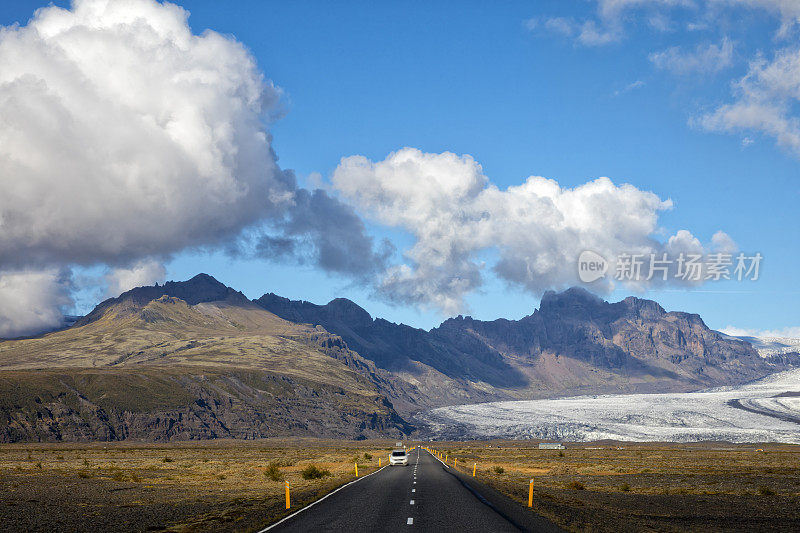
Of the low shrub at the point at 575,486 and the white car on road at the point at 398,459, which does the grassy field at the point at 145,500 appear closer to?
the white car on road at the point at 398,459

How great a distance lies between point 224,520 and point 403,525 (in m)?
9.35

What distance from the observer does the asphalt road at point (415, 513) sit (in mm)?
23672

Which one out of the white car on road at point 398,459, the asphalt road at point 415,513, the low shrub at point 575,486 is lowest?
the white car on road at point 398,459

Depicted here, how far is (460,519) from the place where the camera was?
83.9 ft

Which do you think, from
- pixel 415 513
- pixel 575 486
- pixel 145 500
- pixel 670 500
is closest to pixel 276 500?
pixel 145 500

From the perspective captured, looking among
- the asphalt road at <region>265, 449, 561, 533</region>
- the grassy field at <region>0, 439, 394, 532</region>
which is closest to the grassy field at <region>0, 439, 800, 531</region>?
the grassy field at <region>0, 439, 394, 532</region>

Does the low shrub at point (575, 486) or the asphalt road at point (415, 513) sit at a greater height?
the asphalt road at point (415, 513)

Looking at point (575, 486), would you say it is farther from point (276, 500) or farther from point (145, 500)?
point (145, 500)

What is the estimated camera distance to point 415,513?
27.5 m

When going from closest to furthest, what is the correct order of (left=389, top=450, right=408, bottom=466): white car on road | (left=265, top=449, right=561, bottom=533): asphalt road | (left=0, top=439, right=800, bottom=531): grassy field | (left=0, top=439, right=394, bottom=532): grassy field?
1. (left=265, top=449, right=561, bottom=533): asphalt road
2. (left=0, top=439, right=394, bottom=532): grassy field
3. (left=0, top=439, right=800, bottom=531): grassy field
4. (left=389, top=450, right=408, bottom=466): white car on road

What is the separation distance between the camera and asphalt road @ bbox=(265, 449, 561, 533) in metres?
23.7

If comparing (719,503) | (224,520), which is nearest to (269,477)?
(224,520)

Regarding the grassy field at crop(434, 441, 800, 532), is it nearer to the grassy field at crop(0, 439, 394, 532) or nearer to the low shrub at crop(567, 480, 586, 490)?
the low shrub at crop(567, 480, 586, 490)

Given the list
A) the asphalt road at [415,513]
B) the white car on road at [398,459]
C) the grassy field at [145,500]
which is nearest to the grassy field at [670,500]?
the asphalt road at [415,513]
